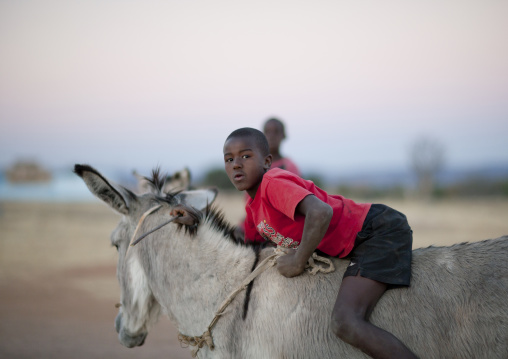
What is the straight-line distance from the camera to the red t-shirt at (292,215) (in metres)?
2.55

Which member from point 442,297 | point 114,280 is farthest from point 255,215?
point 114,280

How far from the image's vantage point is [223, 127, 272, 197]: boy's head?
2.84 m

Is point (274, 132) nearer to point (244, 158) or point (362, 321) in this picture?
point (244, 158)

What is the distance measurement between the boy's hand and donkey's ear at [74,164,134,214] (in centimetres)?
122

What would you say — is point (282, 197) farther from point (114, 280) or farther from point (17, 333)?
point (114, 280)

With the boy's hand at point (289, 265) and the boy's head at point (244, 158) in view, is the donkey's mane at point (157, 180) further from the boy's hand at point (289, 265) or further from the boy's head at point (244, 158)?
the boy's hand at point (289, 265)

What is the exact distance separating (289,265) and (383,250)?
1.99 ft

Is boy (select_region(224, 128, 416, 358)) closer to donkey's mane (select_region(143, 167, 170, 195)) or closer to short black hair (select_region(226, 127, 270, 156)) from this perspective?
short black hair (select_region(226, 127, 270, 156))

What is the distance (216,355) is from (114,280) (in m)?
9.43

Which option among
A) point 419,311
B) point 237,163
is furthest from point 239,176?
point 419,311

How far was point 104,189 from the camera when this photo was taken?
290 centimetres

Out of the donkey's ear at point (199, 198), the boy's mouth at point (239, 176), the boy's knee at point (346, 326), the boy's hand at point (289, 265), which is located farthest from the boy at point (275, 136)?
the boy's knee at point (346, 326)

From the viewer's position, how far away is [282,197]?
254 centimetres

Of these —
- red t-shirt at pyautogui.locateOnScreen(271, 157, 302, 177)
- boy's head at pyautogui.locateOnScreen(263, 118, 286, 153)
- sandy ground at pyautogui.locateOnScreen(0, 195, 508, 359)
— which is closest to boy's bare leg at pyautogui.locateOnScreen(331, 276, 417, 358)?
red t-shirt at pyautogui.locateOnScreen(271, 157, 302, 177)
